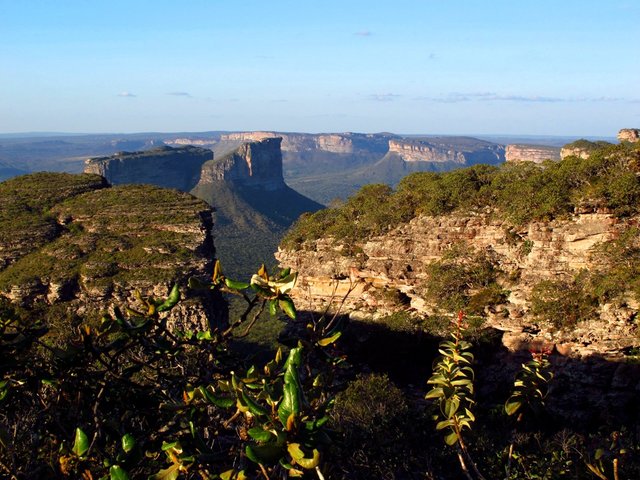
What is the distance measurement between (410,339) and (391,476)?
1602 centimetres

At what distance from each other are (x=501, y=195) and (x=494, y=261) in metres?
4.36

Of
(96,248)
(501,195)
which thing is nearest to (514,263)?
(501,195)

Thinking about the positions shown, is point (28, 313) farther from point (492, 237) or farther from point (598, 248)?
point (598, 248)

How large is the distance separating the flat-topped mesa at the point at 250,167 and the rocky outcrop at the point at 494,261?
134245mm

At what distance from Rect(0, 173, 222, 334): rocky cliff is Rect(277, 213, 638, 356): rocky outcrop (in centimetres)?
947

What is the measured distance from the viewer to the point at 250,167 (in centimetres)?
17625

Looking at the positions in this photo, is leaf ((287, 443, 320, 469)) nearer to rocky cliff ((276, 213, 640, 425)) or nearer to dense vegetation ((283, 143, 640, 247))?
rocky cliff ((276, 213, 640, 425))

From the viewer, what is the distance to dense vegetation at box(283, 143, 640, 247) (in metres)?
25.2

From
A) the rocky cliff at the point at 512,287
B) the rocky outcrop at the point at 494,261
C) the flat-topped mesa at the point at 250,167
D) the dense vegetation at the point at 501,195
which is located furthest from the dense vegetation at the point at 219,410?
the flat-topped mesa at the point at 250,167

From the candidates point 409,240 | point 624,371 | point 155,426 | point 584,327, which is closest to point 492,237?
point 409,240

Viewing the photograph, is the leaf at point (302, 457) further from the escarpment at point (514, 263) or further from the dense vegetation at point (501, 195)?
the dense vegetation at point (501, 195)

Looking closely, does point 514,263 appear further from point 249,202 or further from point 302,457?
point 249,202

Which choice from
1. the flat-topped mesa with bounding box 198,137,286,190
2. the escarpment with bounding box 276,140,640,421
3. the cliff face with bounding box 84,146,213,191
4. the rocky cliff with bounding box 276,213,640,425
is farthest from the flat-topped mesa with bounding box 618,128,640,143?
the cliff face with bounding box 84,146,213,191

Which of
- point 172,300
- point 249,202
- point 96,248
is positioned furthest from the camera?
point 249,202
